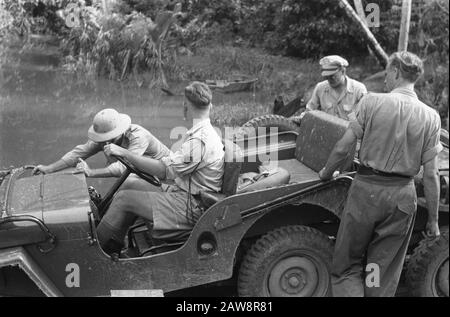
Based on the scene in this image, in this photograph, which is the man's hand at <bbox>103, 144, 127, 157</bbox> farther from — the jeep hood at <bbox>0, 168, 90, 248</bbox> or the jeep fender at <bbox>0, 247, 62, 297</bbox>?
the jeep fender at <bbox>0, 247, 62, 297</bbox>

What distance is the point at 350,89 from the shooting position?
20.5ft

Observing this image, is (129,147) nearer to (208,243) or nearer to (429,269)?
(208,243)

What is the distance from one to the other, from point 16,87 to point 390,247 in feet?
41.1

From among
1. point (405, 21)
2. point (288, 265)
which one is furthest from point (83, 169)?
point (405, 21)

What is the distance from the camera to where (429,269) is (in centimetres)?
450

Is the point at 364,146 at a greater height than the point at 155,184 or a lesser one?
greater

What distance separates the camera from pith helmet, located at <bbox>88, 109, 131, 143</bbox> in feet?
15.9

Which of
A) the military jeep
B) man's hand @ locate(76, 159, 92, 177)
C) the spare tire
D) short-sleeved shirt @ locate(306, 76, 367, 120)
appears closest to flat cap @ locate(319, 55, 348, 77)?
short-sleeved shirt @ locate(306, 76, 367, 120)

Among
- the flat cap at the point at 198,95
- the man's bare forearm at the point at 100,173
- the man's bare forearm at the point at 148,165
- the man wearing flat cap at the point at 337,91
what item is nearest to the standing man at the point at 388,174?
the flat cap at the point at 198,95

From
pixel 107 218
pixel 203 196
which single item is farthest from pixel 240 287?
pixel 107 218

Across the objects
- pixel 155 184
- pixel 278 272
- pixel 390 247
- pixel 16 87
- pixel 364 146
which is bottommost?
pixel 16 87

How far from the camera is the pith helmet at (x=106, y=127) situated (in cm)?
486

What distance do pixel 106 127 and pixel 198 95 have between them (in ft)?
3.23
